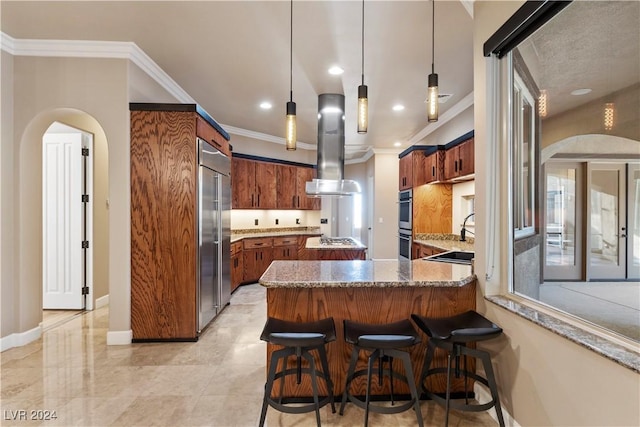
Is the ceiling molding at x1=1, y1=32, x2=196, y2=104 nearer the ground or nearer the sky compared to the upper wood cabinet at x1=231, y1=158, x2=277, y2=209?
nearer the sky

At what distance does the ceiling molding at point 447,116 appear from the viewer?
449 cm

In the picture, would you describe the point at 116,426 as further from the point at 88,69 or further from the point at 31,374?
the point at 88,69

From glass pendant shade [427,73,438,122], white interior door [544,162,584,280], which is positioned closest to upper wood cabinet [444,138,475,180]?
white interior door [544,162,584,280]

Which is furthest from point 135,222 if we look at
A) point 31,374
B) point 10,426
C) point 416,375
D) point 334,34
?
point 416,375

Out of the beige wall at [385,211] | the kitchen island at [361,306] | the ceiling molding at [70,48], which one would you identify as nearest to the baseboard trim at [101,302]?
the ceiling molding at [70,48]

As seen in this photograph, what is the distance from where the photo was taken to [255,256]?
5.66 metres

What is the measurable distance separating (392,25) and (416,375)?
2.83 m

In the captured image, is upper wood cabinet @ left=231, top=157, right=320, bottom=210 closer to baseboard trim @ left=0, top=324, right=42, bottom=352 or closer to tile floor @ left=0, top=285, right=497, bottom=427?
tile floor @ left=0, top=285, right=497, bottom=427

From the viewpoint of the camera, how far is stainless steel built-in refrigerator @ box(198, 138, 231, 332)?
3375 millimetres

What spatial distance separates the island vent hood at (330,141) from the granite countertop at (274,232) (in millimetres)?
1985

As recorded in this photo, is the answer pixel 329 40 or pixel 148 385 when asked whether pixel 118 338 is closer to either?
pixel 148 385

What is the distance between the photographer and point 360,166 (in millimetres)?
8945

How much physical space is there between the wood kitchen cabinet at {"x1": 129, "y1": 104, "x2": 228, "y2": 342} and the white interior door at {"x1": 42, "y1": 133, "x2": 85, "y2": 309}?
1.63 m

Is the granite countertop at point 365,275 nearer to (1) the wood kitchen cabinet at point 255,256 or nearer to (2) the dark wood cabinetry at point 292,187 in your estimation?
(1) the wood kitchen cabinet at point 255,256
